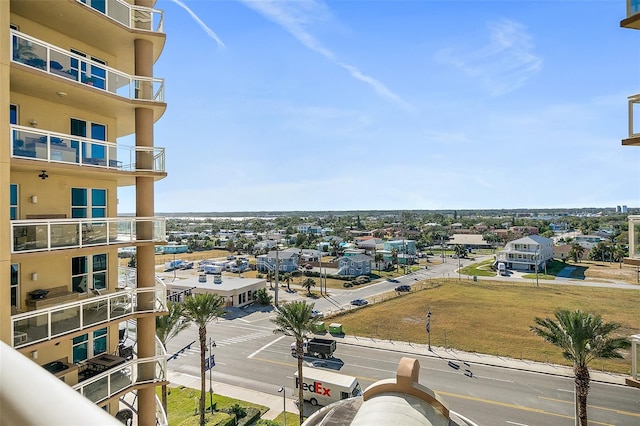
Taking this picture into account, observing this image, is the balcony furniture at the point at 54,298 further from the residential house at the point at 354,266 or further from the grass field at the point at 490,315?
the residential house at the point at 354,266

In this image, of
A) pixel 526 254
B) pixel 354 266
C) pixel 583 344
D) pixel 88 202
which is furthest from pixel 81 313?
pixel 526 254

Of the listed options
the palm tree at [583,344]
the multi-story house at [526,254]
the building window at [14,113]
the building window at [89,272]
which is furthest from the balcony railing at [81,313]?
the multi-story house at [526,254]

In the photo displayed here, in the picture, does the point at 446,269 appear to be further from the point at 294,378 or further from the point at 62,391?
the point at 62,391

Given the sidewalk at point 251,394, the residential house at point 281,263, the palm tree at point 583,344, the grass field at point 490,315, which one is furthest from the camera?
the residential house at point 281,263

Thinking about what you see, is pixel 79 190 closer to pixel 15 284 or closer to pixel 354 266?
pixel 15 284

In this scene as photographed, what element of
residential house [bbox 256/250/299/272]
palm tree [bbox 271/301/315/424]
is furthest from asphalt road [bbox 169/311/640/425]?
residential house [bbox 256/250/299/272]

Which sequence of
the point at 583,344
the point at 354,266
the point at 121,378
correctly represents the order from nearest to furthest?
1. the point at 121,378
2. the point at 583,344
3. the point at 354,266
